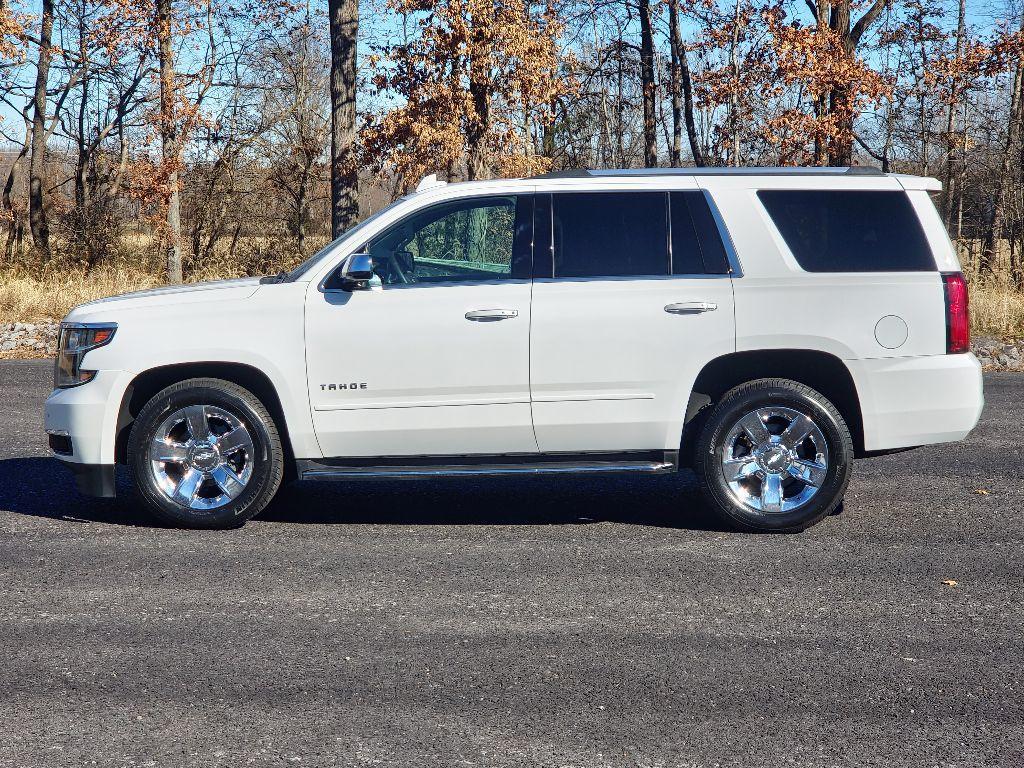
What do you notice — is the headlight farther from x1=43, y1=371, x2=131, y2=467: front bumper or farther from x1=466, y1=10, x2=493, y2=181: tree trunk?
x1=466, y1=10, x2=493, y2=181: tree trunk

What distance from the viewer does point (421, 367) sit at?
21.8ft

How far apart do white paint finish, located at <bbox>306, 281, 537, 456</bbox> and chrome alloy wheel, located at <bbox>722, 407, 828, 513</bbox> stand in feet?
3.96

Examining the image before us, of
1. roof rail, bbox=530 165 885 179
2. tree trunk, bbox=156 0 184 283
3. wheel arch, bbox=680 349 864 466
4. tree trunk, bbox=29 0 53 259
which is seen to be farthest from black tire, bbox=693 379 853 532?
tree trunk, bbox=29 0 53 259

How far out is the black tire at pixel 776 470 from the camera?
22.0ft

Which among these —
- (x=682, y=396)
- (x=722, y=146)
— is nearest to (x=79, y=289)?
(x=722, y=146)

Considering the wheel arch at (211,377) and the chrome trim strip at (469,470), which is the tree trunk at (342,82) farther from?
the chrome trim strip at (469,470)

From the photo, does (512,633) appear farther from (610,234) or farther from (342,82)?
(342,82)

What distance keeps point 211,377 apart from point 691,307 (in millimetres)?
2830

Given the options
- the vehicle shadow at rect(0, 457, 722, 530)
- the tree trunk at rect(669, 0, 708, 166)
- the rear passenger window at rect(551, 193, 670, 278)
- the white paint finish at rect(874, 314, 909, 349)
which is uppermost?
the tree trunk at rect(669, 0, 708, 166)

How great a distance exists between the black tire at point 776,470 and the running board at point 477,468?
241 mm

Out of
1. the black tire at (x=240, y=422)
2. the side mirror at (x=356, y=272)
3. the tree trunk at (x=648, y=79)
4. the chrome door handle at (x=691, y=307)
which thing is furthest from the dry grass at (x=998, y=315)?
the tree trunk at (x=648, y=79)

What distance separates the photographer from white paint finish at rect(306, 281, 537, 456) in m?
6.66

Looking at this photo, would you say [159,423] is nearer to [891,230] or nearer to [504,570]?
[504,570]

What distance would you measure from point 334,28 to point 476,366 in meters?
17.4
